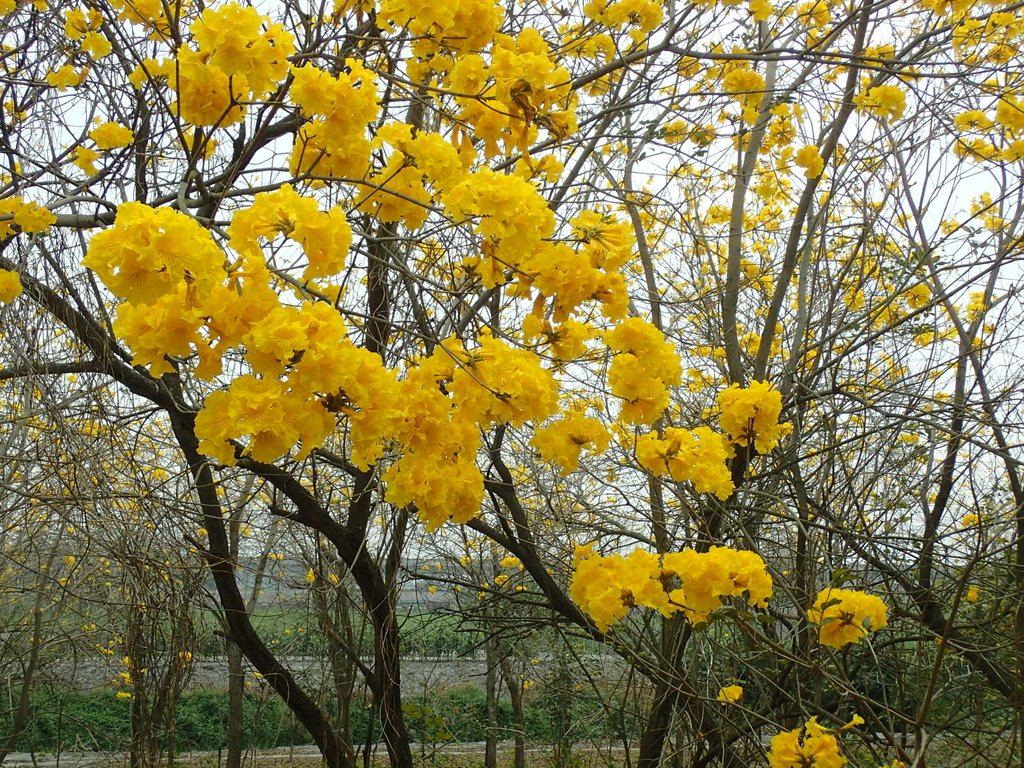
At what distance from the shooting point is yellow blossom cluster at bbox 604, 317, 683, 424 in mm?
2094

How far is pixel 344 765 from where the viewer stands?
3.71m

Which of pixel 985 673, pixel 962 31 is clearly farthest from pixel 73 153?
pixel 985 673

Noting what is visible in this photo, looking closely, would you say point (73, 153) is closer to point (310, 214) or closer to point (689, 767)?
point (310, 214)

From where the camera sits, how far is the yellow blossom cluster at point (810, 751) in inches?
88.0

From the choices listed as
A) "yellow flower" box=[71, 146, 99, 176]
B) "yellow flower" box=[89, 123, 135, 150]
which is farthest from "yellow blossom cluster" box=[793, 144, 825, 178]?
Result: "yellow flower" box=[71, 146, 99, 176]

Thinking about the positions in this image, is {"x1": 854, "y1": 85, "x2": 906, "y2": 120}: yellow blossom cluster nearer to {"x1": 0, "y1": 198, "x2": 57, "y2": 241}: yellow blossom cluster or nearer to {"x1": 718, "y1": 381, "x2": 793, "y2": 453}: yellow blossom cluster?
{"x1": 718, "y1": 381, "x2": 793, "y2": 453}: yellow blossom cluster

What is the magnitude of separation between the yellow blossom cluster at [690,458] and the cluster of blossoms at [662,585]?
0.27 m

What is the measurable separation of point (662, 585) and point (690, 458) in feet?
1.36

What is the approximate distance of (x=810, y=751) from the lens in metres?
2.27

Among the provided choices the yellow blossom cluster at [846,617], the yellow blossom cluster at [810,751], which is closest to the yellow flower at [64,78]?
the yellow blossom cluster at [846,617]

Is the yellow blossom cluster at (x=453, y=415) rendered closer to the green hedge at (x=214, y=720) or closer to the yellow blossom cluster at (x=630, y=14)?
the yellow blossom cluster at (x=630, y=14)

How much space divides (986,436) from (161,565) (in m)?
4.68

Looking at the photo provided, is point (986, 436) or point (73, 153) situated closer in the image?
point (73, 153)

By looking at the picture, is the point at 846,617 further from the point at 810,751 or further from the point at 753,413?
the point at 753,413
